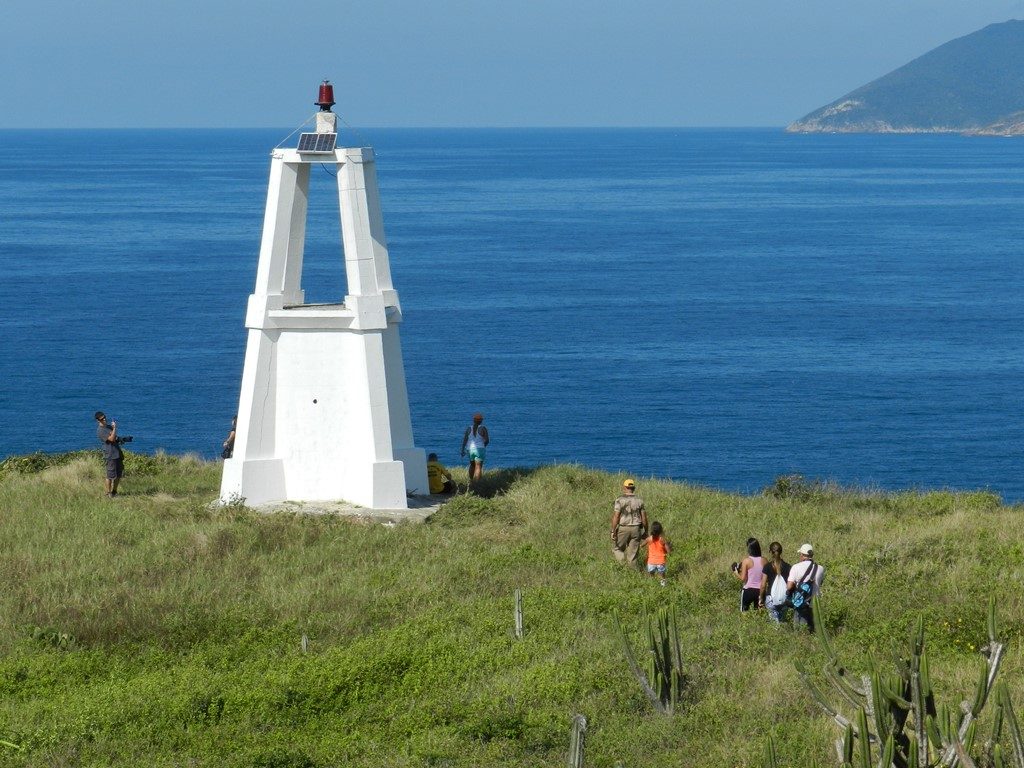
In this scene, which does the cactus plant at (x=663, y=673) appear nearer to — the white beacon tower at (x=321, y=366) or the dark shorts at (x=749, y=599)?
the dark shorts at (x=749, y=599)

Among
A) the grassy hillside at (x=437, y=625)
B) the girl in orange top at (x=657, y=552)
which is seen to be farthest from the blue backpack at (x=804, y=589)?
the girl in orange top at (x=657, y=552)

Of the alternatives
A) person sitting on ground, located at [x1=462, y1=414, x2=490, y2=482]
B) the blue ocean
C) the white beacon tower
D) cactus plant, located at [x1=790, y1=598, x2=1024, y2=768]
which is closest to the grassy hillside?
person sitting on ground, located at [x1=462, y1=414, x2=490, y2=482]

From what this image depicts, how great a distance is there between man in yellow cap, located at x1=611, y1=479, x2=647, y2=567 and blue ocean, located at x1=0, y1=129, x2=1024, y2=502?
29.0 ft

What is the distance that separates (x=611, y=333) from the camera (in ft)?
222

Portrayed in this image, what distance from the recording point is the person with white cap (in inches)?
624

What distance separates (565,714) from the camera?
13.5m

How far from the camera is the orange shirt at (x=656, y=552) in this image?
18.2 meters

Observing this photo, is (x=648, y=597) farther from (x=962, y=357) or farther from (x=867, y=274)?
(x=867, y=274)

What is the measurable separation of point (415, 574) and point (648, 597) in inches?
123

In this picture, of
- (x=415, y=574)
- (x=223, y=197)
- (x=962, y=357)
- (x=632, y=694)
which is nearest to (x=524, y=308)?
(x=962, y=357)

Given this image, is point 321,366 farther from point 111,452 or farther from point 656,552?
point 656,552

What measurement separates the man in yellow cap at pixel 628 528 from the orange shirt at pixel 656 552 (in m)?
0.64

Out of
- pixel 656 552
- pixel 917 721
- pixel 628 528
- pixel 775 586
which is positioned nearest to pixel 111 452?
pixel 628 528

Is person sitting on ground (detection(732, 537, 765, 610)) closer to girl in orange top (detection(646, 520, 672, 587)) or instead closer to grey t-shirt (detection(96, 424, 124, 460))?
girl in orange top (detection(646, 520, 672, 587))
